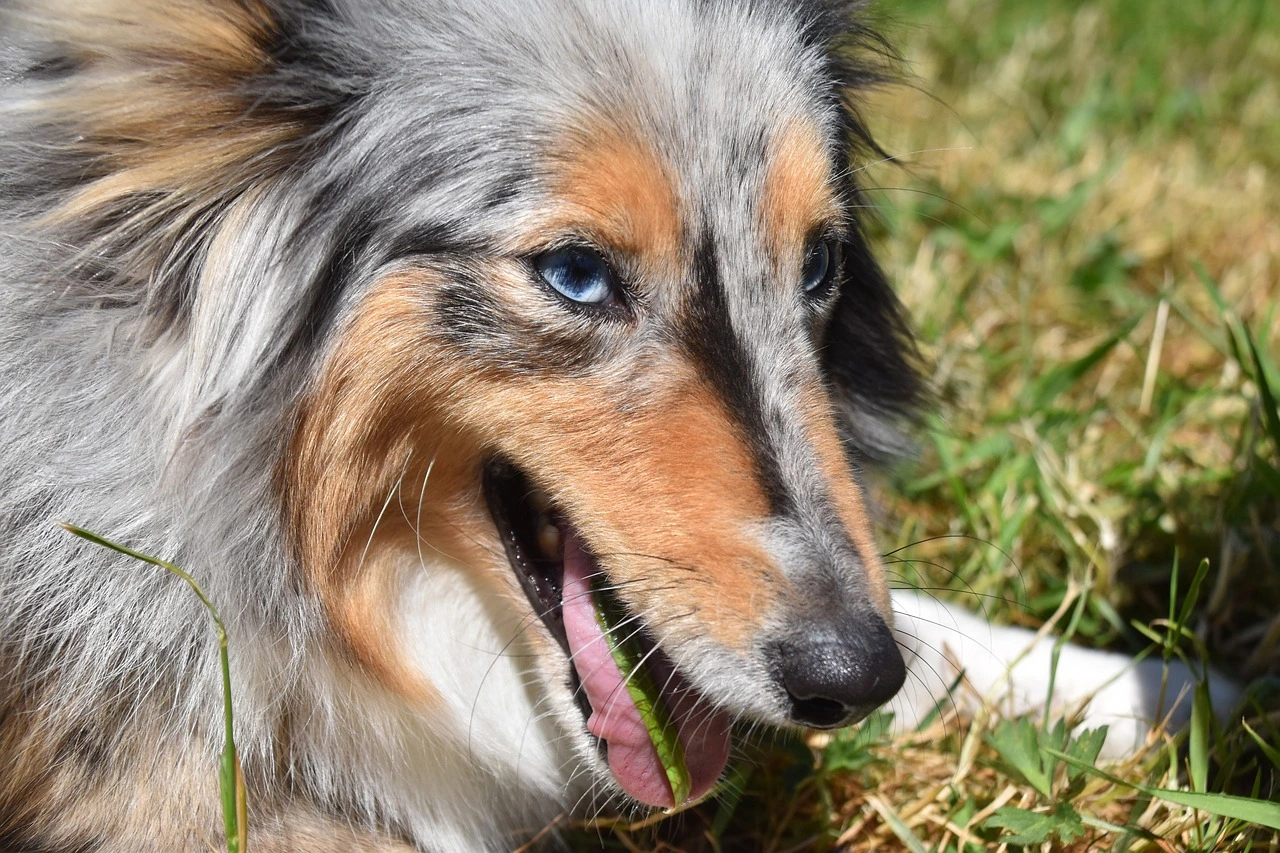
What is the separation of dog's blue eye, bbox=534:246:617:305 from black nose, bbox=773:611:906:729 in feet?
2.34

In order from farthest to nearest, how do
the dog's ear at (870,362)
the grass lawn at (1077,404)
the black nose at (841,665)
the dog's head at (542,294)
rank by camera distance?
the dog's ear at (870,362) < the grass lawn at (1077,404) < the dog's head at (542,294) < the black nose at (841,665)

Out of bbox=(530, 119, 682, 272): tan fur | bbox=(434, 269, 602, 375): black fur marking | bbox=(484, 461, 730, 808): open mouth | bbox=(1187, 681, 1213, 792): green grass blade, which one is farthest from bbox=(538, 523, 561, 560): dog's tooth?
bbox=(1187, 681, 1213, 792): green grass blade

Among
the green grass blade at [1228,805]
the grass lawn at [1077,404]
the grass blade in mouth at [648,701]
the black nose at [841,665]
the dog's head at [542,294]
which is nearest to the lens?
the black nose at [841,665]

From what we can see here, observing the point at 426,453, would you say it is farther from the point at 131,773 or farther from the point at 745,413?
the point at 131,773

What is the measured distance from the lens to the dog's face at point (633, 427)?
2.13 m

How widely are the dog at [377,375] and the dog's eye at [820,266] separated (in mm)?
54

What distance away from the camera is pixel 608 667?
2.45 m

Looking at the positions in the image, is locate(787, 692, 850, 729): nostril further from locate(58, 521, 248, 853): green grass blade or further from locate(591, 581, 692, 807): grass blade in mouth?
locate(58, 521, 248, 853): green grass blade

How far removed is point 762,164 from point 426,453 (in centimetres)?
85

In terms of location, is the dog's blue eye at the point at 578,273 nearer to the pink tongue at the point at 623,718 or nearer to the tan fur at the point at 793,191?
the tan fur at the point at 793,191

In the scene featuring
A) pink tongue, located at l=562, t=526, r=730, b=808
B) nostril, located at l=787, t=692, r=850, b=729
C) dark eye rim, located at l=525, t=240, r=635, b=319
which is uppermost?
dark eye rim, located at l=525, t=240, r=635, b=319

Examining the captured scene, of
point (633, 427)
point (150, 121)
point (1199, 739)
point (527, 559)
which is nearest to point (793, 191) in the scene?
point (633, 427)

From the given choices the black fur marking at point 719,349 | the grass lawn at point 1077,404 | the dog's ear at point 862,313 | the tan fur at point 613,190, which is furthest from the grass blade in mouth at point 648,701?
the dog's ear at point 862,313

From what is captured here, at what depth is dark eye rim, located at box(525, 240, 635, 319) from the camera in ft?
7.36
